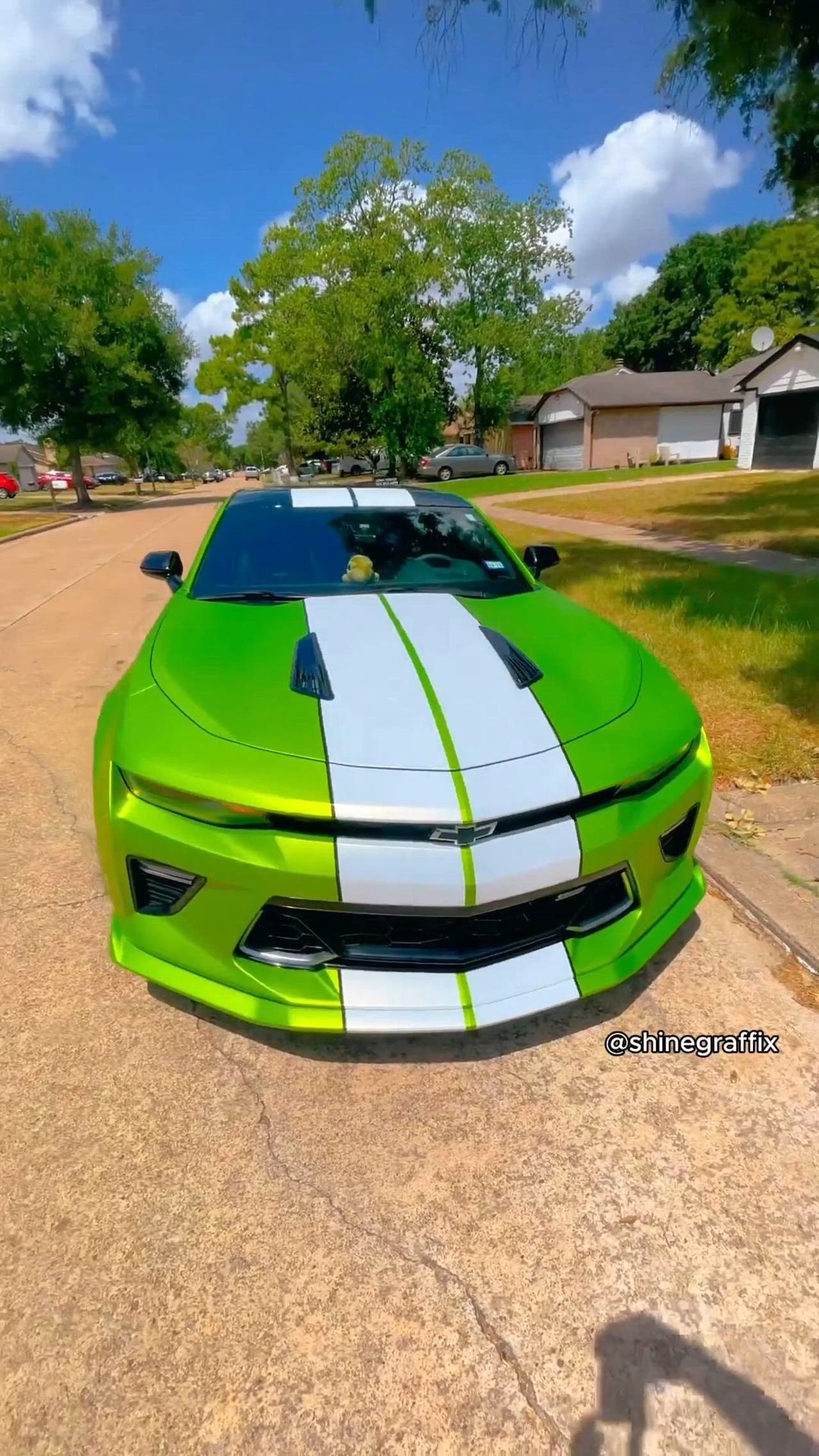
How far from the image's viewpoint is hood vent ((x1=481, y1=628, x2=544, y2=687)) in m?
2.32

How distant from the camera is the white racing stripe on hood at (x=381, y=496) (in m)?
3.76

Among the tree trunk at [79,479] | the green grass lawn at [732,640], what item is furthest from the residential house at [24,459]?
the green grass lawn at [732,640]

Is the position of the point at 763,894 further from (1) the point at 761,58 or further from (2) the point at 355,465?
(2) the point at 355,465

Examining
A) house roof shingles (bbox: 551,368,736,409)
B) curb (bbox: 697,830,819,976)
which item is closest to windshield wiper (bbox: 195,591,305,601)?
curb (bbox: 697,830,819,976)

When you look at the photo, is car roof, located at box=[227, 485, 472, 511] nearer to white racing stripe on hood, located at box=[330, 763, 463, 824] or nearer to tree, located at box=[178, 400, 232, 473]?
white racing stripe on hood, located at box=[330, 763, 463, 824]

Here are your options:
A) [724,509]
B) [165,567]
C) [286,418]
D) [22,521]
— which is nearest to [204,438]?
[286,418]

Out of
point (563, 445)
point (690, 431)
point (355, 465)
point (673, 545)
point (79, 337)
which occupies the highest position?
point (79, 337)

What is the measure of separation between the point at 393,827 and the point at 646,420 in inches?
1529

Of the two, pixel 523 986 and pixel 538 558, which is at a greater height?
pixel 538 558

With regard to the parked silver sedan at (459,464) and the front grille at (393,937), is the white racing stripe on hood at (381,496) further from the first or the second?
the parked silver sedan at (459,464)

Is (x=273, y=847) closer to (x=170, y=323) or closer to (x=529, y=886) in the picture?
(x=529, y=886)

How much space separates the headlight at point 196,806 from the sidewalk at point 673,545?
7.88 meters

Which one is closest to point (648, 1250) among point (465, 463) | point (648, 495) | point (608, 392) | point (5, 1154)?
point (5, 1154)

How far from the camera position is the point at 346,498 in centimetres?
382
